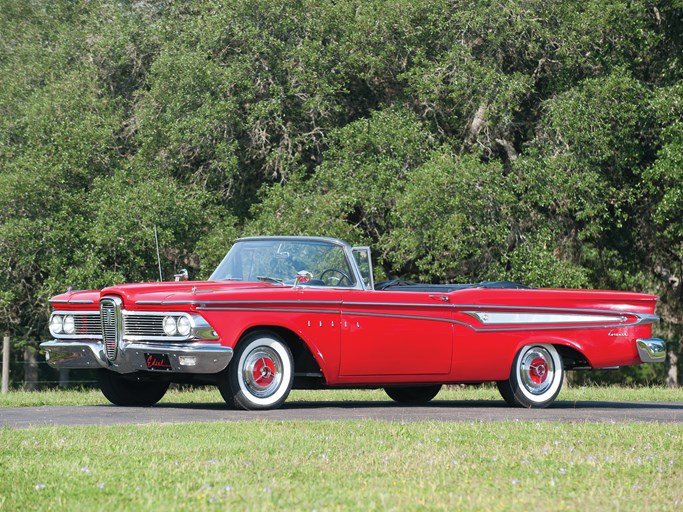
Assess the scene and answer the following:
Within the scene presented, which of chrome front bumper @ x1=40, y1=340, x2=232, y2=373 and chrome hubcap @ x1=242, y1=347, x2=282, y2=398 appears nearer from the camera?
chrome front bumper @ x1=40, y1=340, x2=232, y2=373

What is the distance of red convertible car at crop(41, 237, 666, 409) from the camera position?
39.2 ft

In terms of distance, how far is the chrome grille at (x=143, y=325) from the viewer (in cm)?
1195

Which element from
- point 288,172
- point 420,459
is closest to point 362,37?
point 288,172

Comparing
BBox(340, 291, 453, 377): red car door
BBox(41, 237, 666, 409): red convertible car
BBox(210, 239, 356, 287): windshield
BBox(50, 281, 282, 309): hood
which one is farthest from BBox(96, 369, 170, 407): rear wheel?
BBox(340, 291, 453, 377): red car door

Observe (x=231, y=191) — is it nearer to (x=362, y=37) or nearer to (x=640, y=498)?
(x=362, y=37)

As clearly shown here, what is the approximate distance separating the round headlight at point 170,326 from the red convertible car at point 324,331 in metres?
0.01

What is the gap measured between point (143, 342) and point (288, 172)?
14066 mm

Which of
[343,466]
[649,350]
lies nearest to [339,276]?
[649,350]

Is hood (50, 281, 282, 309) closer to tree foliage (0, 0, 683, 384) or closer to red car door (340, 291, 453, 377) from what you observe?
red car door (340, 291, 453, 377)

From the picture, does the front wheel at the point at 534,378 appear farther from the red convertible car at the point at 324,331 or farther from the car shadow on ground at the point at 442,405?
the car shadow on ground at the point at 442,405

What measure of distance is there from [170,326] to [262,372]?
107 centimetres

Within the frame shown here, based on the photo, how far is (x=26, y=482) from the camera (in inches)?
280

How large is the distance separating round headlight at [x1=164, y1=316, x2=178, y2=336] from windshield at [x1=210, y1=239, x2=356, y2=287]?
135 cm

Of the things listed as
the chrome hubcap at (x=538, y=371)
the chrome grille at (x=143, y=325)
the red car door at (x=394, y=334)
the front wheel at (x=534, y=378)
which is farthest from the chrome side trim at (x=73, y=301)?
the chrome hubcap at (x=538, y=371)
